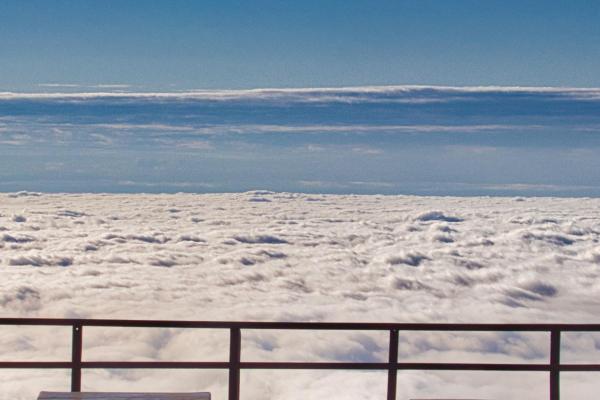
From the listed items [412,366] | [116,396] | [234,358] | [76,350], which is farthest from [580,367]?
[76,350]

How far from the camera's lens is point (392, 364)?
6129 millimetres

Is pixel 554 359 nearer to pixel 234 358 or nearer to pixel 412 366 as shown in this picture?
pixel 412 366

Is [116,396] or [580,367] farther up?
[580,367]

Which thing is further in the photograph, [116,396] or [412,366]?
[412,366]

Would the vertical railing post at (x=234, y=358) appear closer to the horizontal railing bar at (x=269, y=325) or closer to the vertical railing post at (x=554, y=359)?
the horizontal railing bar at (x=269, y=325)

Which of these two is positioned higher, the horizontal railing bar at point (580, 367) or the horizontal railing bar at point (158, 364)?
the horizontal railing bar at point (580, 367)

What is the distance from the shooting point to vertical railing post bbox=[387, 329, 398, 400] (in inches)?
242

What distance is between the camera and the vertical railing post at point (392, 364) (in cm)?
615

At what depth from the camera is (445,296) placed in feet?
518

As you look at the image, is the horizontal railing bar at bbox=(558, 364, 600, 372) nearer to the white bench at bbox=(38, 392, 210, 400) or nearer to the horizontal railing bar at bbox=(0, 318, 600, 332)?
the horizontal railing bar at bbox=(0, 318, 600, 332)

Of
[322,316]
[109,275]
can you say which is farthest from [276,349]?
[109,275]

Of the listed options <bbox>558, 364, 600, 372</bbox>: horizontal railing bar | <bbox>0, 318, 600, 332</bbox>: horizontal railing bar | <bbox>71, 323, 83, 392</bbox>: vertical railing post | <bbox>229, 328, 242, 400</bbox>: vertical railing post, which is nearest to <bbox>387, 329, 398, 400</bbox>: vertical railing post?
<bbox>0, 318, 600, 332</bbox>: horizontal railing bar

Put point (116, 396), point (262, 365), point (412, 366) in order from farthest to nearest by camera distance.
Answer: point (412, 366) → point (262, 365) → point (116, 396)

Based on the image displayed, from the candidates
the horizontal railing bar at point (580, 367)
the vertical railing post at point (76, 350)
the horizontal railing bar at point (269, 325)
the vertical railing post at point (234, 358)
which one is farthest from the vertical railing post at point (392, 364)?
the vertical railing post at point (76, 350)
